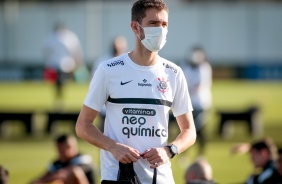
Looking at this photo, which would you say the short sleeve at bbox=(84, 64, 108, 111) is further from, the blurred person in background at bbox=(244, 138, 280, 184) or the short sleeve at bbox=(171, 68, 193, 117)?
the blurred person in background at bbox=(244, 138, 280, 184)

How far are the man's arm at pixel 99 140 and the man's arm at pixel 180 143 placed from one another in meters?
0.10

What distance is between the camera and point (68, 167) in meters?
12.6

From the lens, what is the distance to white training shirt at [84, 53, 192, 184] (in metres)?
7.03

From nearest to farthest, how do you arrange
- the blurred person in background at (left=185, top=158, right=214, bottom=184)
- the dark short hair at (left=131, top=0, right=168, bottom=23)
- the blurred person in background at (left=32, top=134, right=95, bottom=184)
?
the dark short hair at (left=131, top=0, right=168, bottom=23), the blurred person in background at (left=185, top=158, right=214, bottom=184), the blurred person in background at (left=32, top=134, right=95, bottom=184)

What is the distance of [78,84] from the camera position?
46.7 meters

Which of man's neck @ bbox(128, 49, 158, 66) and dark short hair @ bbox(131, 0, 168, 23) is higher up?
dark short hair @ bbox(131, 0, 168, 23)

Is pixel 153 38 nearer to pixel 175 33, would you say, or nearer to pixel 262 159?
pixel 262 159

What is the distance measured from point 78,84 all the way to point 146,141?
39.8m

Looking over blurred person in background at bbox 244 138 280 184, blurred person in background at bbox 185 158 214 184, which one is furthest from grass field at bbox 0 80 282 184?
blurred person in background at bbox 185 158 214 184

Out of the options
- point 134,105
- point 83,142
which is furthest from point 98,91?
point 83,142

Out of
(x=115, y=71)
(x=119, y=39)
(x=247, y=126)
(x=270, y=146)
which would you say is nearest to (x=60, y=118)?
(x=247, y=126)

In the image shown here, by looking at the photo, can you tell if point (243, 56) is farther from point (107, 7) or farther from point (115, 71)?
point (115, 71)

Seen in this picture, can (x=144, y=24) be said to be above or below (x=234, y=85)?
above

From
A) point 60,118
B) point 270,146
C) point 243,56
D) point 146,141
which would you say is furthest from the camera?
point 243,56
